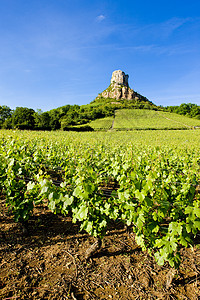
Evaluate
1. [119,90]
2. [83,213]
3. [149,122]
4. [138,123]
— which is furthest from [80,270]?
Answer: [119,90]

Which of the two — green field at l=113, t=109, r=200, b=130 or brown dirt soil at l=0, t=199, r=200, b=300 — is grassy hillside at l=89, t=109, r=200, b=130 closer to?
green field at l=113, t=109, r=200, b=130

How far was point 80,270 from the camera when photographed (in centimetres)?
298

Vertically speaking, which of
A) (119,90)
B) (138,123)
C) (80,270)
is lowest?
(80,270)

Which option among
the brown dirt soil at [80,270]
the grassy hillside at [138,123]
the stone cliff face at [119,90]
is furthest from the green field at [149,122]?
the stone cliff face at [119,90]

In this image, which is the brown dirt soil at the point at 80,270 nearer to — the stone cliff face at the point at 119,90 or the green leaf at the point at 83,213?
the green leaf at the point at 83,213

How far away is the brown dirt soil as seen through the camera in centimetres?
259

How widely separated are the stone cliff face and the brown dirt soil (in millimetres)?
136166

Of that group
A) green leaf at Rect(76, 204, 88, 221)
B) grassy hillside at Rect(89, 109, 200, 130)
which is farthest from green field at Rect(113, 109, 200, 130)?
green leaf at Rect(76, 204, 88, 221)

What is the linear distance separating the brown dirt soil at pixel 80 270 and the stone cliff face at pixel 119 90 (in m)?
136

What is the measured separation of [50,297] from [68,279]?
38 centimetres

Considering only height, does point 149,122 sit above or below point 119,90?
below

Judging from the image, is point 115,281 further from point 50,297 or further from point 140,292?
point 50,297

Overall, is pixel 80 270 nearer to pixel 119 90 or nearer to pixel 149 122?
pixel 149 122

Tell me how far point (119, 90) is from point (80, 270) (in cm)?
14505
